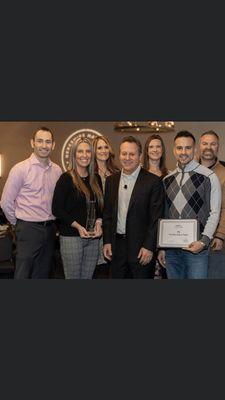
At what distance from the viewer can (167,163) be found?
454cm

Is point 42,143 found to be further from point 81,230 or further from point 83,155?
point 81,230

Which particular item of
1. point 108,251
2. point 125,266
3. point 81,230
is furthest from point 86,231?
point 125,266

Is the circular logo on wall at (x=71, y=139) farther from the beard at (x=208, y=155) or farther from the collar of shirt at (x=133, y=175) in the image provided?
the beard at (x=208, y=155)

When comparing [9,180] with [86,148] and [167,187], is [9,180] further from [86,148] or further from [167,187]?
[167,187]

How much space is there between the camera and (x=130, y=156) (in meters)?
4.45

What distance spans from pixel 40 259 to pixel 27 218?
41cm

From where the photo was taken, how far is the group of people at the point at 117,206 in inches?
173

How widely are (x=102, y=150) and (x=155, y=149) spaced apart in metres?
0.51

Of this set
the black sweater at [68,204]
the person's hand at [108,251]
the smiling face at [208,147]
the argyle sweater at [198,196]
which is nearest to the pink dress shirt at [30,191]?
the black sweater at [68,204]

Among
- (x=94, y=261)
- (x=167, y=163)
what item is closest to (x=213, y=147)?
(x=167, y=163)

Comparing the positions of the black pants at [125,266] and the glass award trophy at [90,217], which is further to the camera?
the glass award trophy at [90,217]

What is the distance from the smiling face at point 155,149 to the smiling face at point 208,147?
39 centimetres

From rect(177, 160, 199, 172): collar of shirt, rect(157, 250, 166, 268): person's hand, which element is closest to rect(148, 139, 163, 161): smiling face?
rect(177, 160, 199, 172): collar of shirt

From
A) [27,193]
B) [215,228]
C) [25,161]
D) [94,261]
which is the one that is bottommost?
[94,261]
